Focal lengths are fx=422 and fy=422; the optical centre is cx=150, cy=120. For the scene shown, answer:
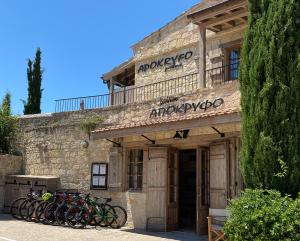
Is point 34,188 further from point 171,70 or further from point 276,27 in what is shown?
point 276,27

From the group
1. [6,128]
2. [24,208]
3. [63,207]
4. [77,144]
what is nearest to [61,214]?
[63,207]

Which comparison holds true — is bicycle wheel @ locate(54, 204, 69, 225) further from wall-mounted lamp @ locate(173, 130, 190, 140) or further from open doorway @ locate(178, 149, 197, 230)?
wall-mounted lamp @ locate(173, 130, 190, 140)

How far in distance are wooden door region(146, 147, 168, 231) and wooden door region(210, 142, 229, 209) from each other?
147 centimetres

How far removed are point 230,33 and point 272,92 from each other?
6.86 m

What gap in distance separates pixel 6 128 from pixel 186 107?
25.7ft

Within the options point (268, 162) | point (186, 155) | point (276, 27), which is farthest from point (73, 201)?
point (276, 27)

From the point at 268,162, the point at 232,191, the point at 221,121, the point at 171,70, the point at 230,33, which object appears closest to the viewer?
the point at 268,162

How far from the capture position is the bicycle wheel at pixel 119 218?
12.1 m

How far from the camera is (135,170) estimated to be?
12766 mm

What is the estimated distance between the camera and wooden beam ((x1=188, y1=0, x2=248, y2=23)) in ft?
36.7

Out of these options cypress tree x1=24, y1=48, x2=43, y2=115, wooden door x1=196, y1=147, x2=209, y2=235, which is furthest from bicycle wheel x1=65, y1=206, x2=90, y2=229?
cypress tree x1=24, y1=48, x2=43, y2=115

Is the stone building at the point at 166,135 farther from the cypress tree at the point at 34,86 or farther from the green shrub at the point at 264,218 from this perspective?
the cypress tree at the point at 34,86

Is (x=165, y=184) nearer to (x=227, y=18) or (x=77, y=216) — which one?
(x=77, y=216)

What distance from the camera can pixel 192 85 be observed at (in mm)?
14211
